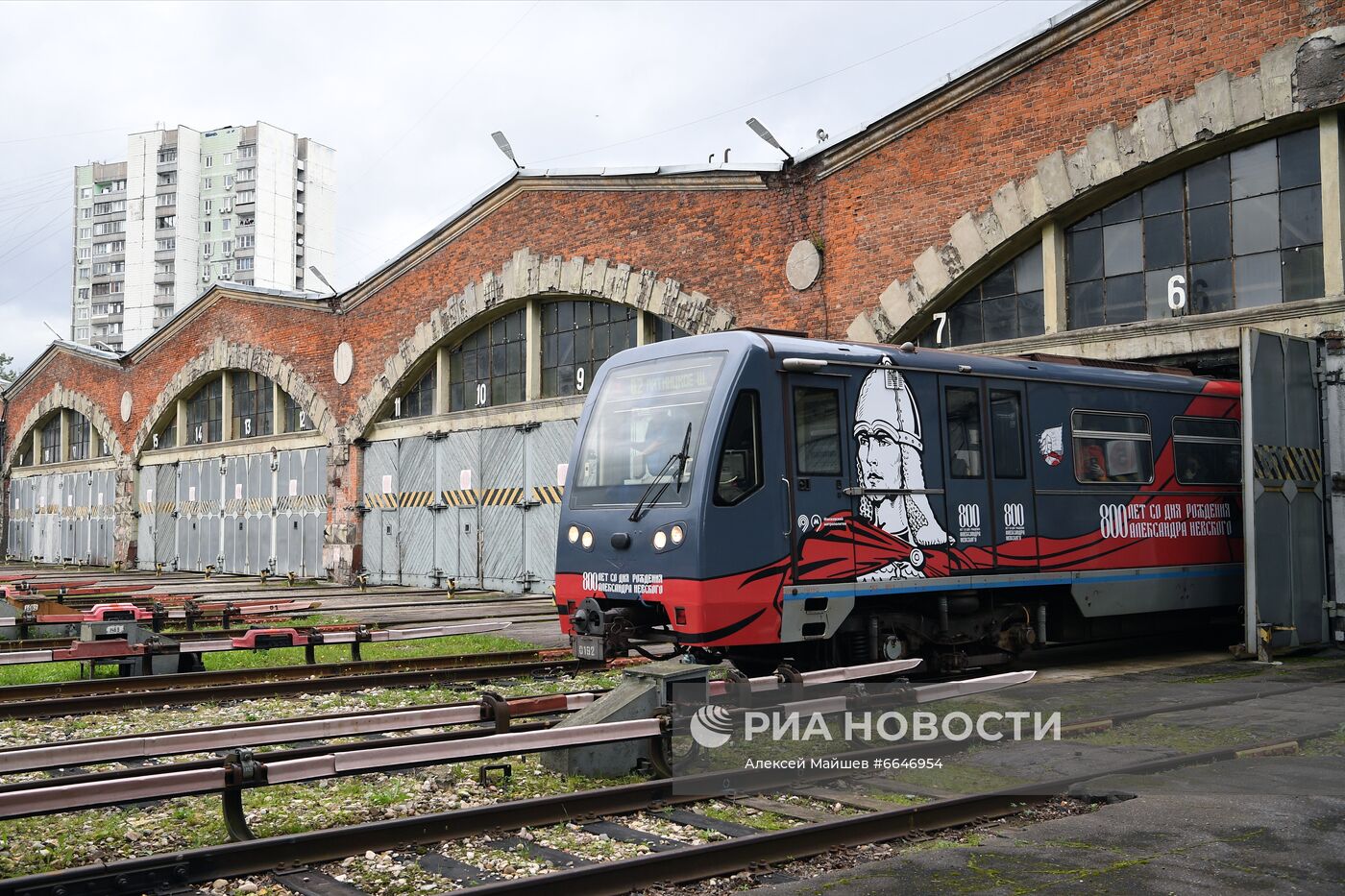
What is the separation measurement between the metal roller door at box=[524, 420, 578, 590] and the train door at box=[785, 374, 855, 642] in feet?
40.6

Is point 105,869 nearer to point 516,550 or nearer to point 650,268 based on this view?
point 650,268

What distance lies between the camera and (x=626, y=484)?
9938mm

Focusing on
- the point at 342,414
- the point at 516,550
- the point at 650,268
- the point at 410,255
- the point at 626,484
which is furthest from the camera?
the point at 342,414

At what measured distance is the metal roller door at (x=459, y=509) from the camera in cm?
2430

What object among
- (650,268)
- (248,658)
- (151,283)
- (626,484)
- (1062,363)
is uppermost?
(151,283)

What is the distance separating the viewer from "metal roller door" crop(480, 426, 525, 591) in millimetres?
23234

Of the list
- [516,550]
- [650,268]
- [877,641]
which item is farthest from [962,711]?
[516,550]

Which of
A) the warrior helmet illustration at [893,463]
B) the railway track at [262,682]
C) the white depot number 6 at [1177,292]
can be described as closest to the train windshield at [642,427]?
the warrior helmet illustration at [893,463]

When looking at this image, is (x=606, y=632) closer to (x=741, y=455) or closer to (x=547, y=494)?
(x=741, y=455)

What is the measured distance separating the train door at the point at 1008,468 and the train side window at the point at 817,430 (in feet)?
6.48

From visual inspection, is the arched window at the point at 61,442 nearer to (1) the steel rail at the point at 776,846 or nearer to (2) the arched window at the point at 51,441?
(2) the arched window at the point at 51,441

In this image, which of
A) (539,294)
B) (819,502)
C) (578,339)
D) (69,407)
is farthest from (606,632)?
(69,407)

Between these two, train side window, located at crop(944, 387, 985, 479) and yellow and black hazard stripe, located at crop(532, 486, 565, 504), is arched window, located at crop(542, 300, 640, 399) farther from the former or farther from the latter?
train side window, located at crop(944, 387, 985, 479)

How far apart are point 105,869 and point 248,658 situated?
916 centimetres
